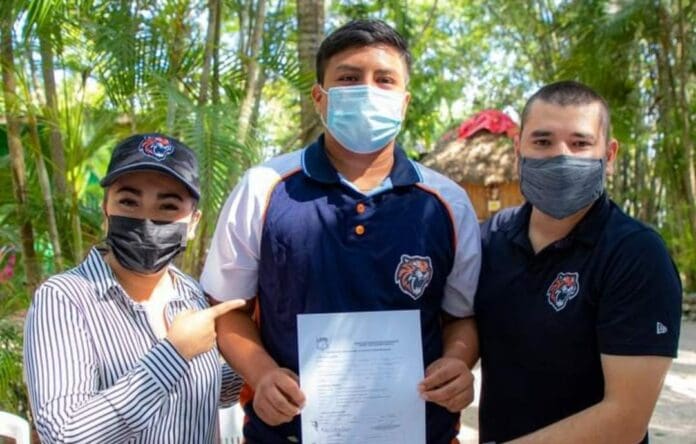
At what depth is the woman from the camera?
191cm

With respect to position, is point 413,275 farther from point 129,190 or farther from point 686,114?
point 686,114

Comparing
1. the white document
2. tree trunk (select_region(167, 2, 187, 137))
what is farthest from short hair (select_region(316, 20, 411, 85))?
tree trunk (select_region(167, 2, 187, 137))

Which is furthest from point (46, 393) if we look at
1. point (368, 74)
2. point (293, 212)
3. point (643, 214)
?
point (643, 214)

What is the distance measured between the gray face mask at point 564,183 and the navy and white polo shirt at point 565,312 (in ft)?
0.19

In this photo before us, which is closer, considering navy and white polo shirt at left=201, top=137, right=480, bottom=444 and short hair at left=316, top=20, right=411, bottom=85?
navy and white polo shirt at left=201, top=137, right=480, bottom=444

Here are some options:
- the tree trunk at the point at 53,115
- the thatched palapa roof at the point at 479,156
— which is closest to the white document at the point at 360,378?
the tree trunk at the point at 53,115

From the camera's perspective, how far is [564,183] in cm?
234

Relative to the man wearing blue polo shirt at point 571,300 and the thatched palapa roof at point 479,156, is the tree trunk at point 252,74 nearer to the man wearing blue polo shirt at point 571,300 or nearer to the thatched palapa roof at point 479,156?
the man wearing blue polo shirt at point 571,300

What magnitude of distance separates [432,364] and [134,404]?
825 millimetres

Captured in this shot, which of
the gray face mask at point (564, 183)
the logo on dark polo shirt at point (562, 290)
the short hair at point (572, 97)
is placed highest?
the short hair at point (572, 97)

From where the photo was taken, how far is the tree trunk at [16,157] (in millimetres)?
3998

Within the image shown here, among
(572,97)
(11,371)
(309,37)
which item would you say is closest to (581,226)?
(572,97)

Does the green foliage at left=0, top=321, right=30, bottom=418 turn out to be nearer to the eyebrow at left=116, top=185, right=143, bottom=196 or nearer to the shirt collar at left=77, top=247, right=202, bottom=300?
the shirt collar at left=77, top=247, right=202, bottom=300

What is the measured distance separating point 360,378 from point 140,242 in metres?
0.71
